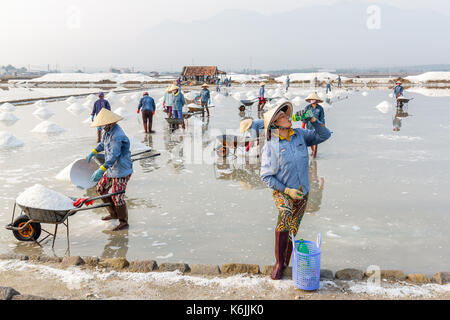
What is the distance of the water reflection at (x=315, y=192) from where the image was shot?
18.4 ft

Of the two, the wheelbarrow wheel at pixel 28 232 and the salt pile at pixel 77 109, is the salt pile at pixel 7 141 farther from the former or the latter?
the salt pile at pixel 77 109

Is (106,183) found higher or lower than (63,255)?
higher

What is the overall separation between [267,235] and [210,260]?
92 centimetres

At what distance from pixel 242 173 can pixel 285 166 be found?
4247 mm

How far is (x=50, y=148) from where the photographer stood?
9875 millimetres

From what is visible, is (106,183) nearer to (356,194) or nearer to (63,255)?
(63,255)

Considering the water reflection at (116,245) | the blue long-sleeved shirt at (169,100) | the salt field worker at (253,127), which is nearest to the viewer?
the water reflection at (116,245)

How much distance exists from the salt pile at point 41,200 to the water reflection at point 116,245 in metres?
0.64

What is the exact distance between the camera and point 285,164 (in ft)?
11.0

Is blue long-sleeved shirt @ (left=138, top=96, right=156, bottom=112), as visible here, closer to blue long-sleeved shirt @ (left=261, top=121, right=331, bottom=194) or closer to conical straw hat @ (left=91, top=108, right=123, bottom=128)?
conical straw hat @ (left=91, top=108, right=123, bottom=128)

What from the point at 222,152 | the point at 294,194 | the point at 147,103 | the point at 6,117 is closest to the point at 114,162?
the point at 294,194

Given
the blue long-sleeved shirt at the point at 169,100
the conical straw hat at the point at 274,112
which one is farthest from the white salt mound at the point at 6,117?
the conical straw hat at the point at 274,112

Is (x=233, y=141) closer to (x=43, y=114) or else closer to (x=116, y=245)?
(x=116, y=245)

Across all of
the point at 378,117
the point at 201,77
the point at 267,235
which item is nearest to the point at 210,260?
the point at 267,235
